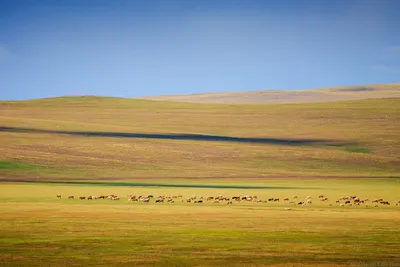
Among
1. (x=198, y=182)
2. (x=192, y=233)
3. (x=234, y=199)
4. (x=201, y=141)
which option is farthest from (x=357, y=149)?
(x=192, y=233)

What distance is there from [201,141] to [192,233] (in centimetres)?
5751

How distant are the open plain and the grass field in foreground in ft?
0.17

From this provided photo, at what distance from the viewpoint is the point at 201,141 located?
83.8 metres

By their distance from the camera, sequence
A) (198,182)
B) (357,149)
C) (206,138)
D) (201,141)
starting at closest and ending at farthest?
(198,182)
(357,149)
(201,141)
(206,138)

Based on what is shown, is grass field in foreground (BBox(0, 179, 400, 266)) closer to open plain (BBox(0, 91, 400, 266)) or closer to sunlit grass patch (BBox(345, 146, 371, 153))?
open plain (BBox(0, 91, 400, 266))

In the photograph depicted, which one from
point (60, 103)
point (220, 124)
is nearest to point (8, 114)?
point (60, 103)

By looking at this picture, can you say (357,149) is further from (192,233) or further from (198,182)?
(192,233)

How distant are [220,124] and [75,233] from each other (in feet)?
247

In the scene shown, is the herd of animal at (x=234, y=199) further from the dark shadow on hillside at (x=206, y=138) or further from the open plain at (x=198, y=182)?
the dark shadow on hillside at (x=206, y=138)

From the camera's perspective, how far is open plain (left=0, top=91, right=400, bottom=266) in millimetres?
22531

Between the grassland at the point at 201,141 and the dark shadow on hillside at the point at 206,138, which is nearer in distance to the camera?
the grassland at the point at 201,141

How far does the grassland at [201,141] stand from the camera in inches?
2672

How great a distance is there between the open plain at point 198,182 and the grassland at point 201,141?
0.20m

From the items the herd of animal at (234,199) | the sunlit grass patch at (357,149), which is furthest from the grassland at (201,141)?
the herd of animal at (234,199)
